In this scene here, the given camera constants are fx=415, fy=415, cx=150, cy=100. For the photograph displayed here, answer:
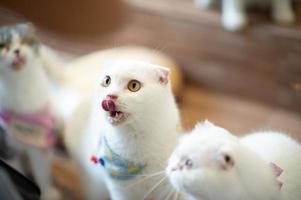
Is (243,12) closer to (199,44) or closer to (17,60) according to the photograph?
(199,44)

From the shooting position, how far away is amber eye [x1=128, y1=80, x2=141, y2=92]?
0.67m

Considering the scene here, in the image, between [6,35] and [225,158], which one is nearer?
[225,158]

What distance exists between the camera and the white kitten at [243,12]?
127 centimetres

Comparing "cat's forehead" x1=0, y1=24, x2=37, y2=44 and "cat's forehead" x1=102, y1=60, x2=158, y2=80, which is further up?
"cat's forehead" x1=0, y1=24, x2=37, y2=44

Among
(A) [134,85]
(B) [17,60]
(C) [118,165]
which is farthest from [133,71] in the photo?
(B) [17,60]

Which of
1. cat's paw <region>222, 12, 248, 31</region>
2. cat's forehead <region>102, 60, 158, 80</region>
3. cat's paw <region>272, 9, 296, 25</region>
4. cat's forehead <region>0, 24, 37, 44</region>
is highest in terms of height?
cat's paw <region>272, 9, 296, 25</region>

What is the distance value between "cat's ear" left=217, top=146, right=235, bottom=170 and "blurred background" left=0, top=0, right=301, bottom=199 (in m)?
0.62

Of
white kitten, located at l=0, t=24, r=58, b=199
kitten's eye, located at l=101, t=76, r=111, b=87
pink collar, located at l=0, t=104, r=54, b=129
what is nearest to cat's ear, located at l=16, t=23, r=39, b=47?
white kitten, located at l=0, t=24, r=58, b=199

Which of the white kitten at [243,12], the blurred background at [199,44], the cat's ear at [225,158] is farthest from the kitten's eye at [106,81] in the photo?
the white kitten at [243,12]

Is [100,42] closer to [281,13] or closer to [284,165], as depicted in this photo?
[281,13]

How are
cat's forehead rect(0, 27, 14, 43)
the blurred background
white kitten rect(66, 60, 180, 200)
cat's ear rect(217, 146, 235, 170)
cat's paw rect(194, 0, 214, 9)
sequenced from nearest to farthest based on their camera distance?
cat's ear rect(217, 146, 235, 170), white kitten rect(66, 60, 180, 200), cat's forehead rect(0, 27, 14, 43), the blurred background, cat's paw rect(194, 0, 214, 9)

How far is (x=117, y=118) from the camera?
0.67m

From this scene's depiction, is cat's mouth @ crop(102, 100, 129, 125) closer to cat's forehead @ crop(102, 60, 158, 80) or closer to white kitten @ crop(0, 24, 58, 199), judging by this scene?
cat's forehead @ crop(102, 60, 158, 80)

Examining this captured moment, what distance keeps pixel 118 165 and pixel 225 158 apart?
246 mm
